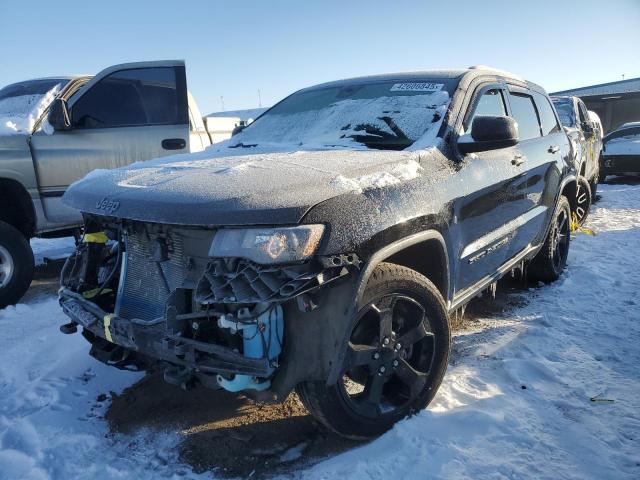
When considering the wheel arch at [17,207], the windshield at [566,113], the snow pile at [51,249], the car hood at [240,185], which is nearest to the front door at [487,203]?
the car hood at [240,185]

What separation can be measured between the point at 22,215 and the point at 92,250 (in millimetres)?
2635

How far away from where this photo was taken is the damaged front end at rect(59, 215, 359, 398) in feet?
6.40

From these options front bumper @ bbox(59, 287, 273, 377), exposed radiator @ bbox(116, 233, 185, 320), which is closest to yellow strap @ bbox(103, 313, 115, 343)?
front bumper @ bbox(59, 287, 273, 377)

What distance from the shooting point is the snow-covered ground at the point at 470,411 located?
2.25 metres

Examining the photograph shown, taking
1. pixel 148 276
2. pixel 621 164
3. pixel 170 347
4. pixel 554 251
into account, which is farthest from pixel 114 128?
pixel 621 164

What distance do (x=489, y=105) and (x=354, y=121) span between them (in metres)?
1.05

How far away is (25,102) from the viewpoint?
16.8ft

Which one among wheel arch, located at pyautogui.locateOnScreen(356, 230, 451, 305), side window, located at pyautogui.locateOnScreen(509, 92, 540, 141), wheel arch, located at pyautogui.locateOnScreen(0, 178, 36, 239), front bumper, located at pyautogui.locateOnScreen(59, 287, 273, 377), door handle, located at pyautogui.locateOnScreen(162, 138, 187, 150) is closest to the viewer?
front bumper, located at pyautogui.locateOnScreen(59, 287, 273, 377)

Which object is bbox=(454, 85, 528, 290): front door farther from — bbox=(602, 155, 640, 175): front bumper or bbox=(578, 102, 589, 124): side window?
bbox=(602, 155, 640, 175): front bumper

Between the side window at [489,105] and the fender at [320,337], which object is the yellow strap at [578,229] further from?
the fender at [320,337]

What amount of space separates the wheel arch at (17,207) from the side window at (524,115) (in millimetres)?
4385

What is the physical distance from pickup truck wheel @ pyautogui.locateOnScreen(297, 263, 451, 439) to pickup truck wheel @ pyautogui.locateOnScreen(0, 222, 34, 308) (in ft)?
10.8

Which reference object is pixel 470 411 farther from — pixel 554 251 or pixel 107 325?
pixel 554 251

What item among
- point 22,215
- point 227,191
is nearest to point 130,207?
point 227,191
